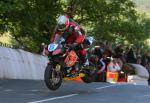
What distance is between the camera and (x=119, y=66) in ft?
82.8

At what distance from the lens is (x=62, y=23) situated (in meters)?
13.4

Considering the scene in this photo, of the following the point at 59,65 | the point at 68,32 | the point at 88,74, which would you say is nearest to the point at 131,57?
the point at 88,74

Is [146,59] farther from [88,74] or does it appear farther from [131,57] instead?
[88,74]

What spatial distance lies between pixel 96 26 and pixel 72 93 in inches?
826

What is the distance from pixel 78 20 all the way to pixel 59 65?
69.1 ft

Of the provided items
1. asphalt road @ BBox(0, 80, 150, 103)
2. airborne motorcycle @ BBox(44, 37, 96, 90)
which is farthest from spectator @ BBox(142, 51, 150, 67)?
airborne motorcycle @ BBox(44, 37, 96, 90)

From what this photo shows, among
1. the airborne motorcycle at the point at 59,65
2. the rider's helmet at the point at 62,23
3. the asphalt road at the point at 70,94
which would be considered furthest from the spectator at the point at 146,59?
the rider's helmet at the point at 62,23

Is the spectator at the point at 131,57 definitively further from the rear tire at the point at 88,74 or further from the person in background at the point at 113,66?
the rear tire at the point at 88,74

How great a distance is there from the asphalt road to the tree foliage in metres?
8.87

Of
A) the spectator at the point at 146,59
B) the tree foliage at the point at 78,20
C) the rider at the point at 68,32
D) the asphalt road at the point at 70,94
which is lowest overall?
the asphalt road at the point at 70,94

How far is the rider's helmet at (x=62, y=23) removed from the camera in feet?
43.9

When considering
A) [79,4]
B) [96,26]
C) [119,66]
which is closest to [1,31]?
[119,66]

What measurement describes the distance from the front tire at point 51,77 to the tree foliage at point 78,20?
34.1ft

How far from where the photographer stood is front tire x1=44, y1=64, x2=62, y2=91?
1288 cm
